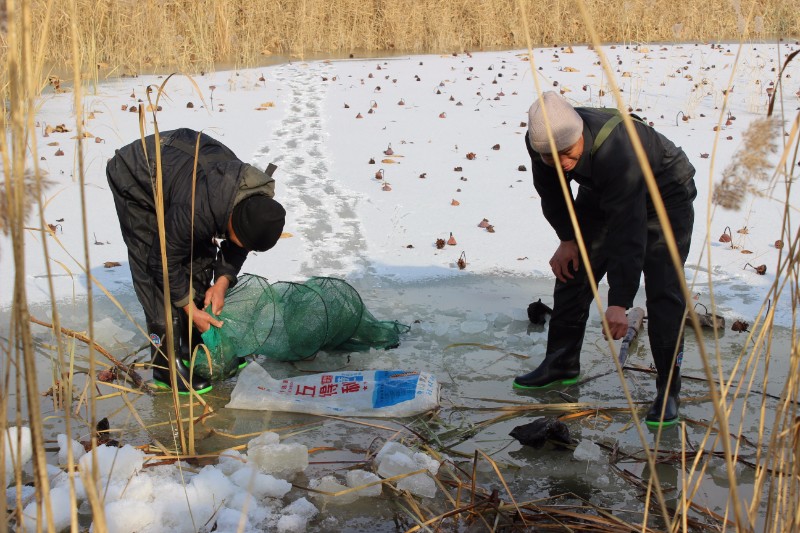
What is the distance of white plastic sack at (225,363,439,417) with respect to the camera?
3.74 metres

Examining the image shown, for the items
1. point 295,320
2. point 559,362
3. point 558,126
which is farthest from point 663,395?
point 295,320

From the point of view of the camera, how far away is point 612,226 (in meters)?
3.40

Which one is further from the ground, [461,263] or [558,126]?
[558,126]

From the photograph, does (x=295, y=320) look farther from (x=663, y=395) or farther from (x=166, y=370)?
(x=663, y=395)

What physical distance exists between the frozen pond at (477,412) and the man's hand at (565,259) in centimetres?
58

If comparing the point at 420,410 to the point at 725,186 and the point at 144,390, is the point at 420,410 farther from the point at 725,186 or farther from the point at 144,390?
the point at 725,186

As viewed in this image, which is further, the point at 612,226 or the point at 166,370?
the point at 166,370

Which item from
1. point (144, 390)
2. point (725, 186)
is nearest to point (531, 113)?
point (725, 186)

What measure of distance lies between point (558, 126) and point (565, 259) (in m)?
0.93

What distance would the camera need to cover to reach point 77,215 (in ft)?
21.3

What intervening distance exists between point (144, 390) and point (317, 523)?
150 cm

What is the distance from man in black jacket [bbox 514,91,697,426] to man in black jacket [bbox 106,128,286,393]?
1.30 m

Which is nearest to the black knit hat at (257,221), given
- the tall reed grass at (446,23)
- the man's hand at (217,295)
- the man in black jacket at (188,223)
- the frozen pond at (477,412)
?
the man in black jacket at (188,223)

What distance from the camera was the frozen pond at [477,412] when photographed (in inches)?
124
